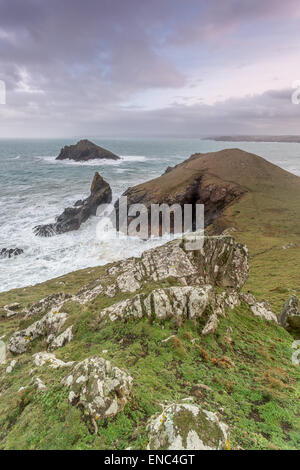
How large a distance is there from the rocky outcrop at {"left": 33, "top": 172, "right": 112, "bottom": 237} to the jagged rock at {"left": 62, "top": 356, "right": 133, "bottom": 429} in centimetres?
4206

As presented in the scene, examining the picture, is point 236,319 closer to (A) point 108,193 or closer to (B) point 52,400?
(B) point 52,400

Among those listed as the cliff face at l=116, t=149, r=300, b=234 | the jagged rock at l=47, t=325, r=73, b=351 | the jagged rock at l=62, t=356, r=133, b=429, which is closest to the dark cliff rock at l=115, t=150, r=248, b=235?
the cliff face at l=116, t=149, r=300, b=234

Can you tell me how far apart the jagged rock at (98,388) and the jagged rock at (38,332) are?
18.7 ft

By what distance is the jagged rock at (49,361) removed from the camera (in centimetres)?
882

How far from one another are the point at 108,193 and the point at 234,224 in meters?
35.7

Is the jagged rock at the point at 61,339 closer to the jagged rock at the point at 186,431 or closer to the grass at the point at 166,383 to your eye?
the grass at the point at 166,383

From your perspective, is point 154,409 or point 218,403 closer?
point 154,409

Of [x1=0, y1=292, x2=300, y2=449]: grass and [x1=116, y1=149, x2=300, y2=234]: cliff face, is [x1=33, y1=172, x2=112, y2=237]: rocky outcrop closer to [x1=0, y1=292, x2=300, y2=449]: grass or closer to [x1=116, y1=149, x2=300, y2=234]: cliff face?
[x1=116, y1=149, x2=300, y2=234]: cliff face

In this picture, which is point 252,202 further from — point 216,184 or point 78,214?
point 78,214

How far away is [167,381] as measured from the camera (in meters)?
8.29

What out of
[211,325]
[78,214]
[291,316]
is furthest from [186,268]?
[78,214]

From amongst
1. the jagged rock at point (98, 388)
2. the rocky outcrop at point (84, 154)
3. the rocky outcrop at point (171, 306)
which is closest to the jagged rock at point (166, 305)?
the rocky outcrop at point (171, 306)

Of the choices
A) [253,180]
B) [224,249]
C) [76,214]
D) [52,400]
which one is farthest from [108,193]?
[52,400]

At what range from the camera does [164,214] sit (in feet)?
174
